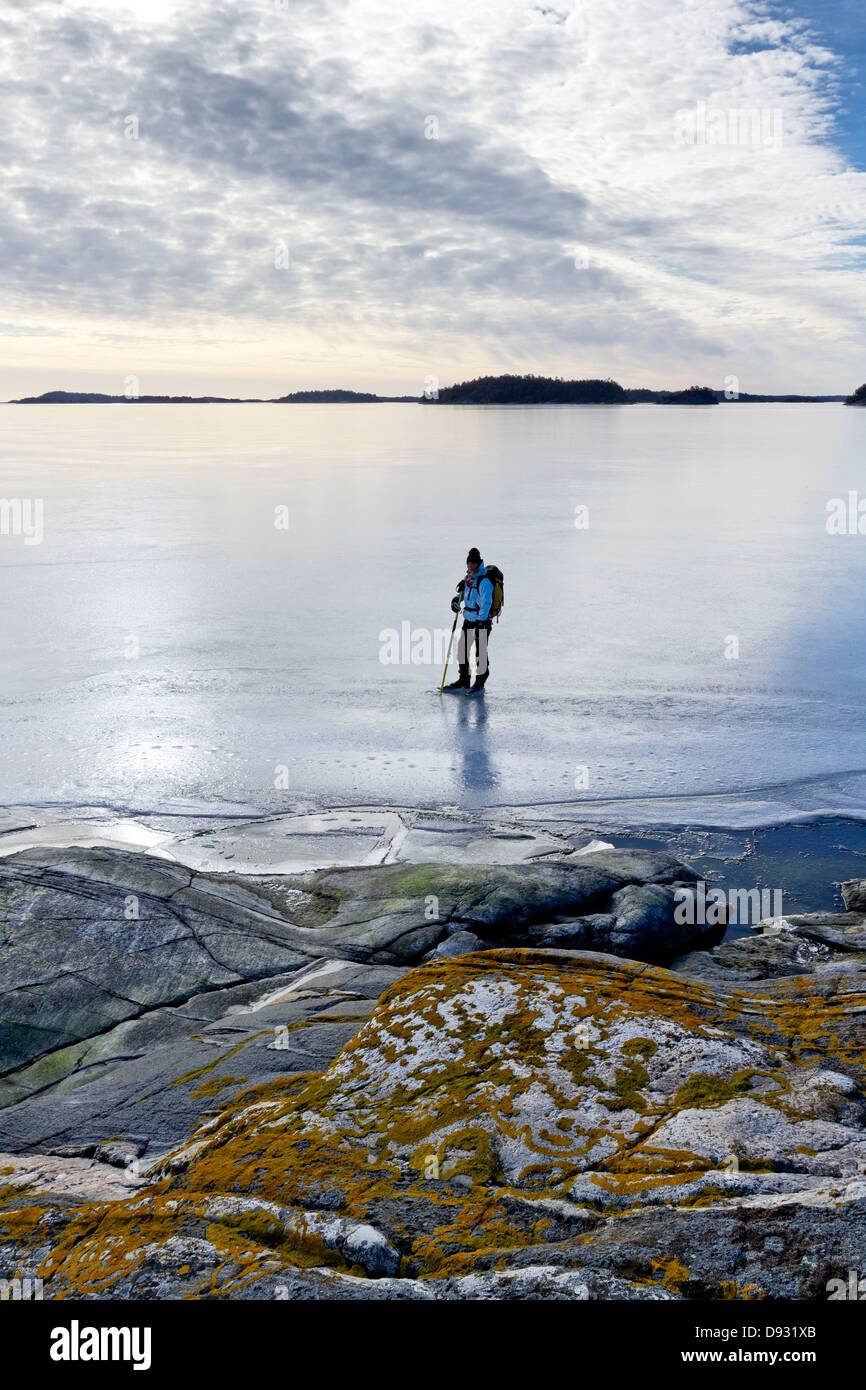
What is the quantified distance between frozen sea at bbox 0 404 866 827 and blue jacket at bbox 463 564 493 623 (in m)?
0.99

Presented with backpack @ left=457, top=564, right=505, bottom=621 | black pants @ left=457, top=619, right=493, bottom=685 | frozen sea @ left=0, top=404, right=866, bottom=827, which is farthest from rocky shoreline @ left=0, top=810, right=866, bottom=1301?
backpack @ left=457, top=564, right=505, bottom=621

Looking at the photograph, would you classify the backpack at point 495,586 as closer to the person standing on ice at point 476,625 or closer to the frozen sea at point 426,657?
the person standing on ice at point 476,625

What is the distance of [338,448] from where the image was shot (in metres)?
57.3

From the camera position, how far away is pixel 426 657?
46.6ft

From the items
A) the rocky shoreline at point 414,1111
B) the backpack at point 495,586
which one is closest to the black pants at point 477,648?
the backpack at point 495,586

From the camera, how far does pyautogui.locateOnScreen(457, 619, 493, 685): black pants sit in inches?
500

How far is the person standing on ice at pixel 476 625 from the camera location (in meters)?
12.7

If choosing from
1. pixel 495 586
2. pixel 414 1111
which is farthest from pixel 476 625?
pixel 414 1111

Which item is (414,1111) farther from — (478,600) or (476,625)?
(478,600)

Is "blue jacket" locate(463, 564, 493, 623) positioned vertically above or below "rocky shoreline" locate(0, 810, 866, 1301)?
above

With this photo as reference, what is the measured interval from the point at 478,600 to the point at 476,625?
1.17ft

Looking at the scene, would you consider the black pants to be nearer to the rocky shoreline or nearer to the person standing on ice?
the person standing on ice
